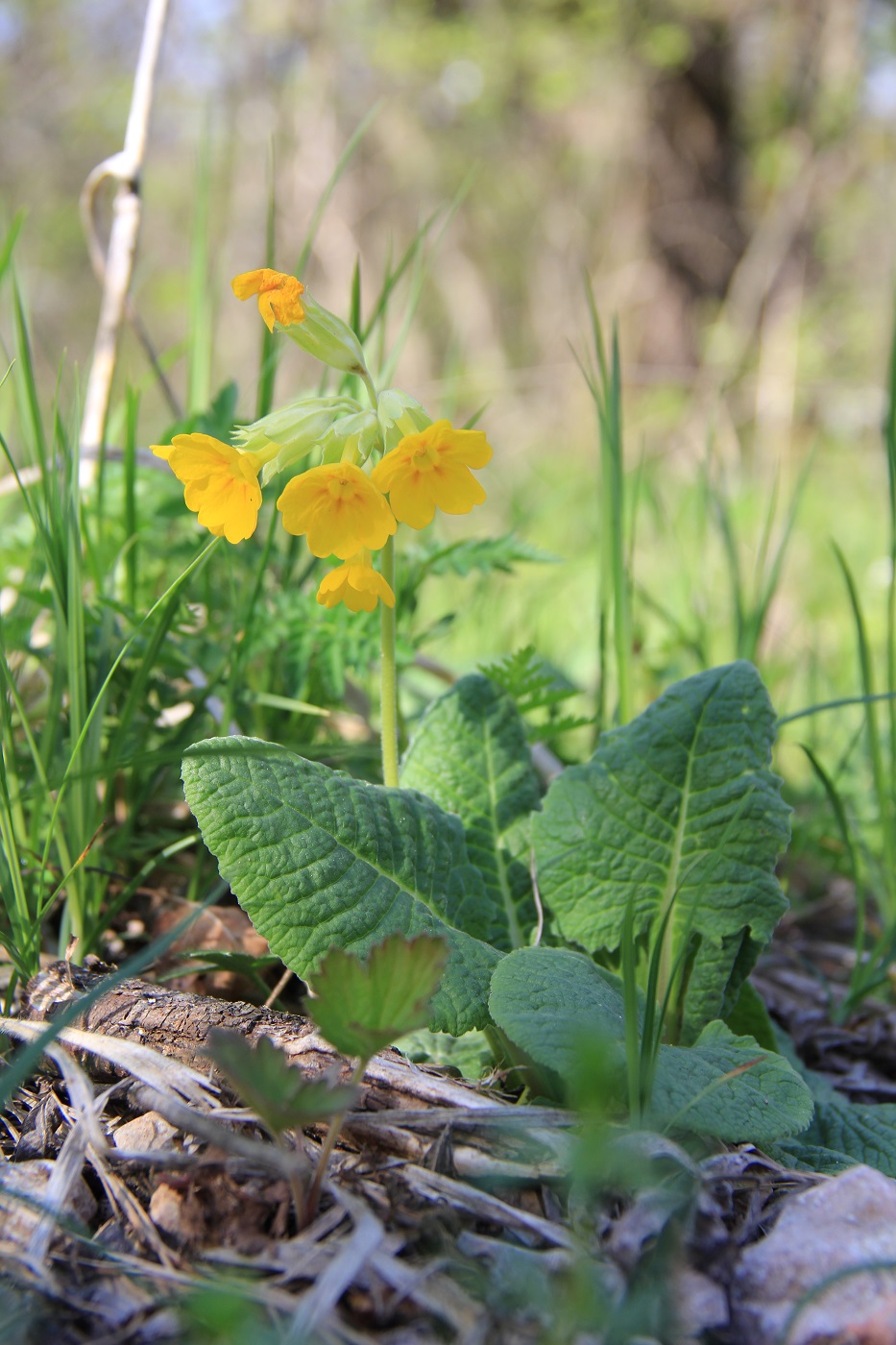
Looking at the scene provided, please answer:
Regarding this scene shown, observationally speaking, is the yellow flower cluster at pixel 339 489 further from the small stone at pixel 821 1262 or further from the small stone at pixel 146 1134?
the small stone at pixel 821 1262

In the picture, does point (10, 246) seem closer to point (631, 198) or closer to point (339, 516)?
point (339, 516)

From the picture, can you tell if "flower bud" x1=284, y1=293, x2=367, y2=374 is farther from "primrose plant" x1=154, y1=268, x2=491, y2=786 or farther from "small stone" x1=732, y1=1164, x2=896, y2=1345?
"small stone" x1=732, y1=1164, x2=896, y2=1345

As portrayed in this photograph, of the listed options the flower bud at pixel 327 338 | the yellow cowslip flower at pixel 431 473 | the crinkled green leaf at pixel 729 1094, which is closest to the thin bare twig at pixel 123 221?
the flower bud at pixel 327 338

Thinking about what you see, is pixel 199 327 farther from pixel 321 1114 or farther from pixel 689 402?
pixel 689 402

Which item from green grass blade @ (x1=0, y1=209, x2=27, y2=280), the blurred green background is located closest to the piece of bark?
green grass blade @ (x1=0, y1=209, x2=27, y2=280)

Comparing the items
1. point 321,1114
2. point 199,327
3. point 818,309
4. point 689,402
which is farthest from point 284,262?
point 321,1114

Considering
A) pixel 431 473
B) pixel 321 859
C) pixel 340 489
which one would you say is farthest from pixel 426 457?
pixel 321 859
